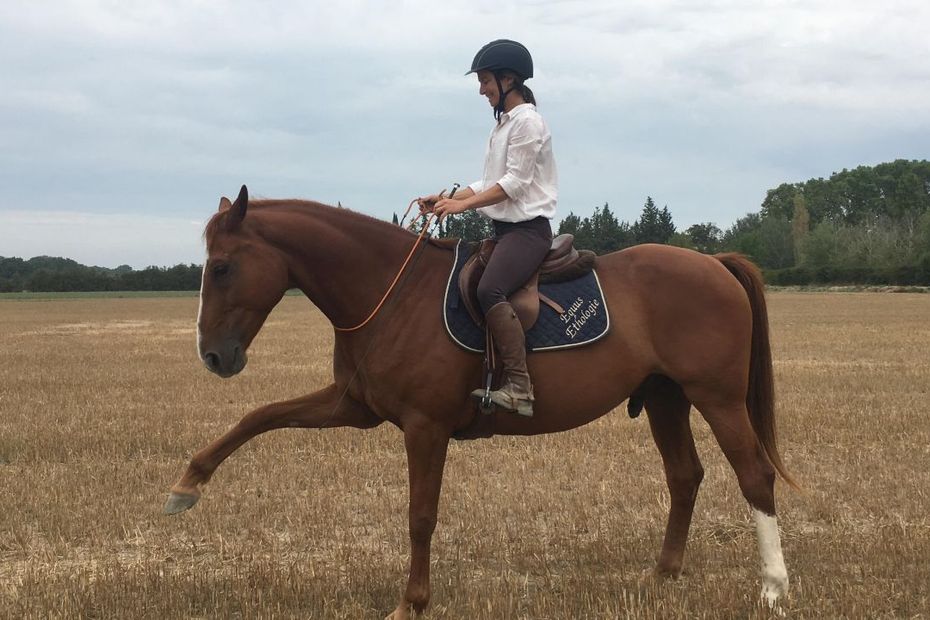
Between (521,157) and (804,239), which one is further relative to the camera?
(804,239)

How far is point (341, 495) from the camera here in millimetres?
7992

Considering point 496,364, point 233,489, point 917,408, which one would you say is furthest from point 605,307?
point 917,408

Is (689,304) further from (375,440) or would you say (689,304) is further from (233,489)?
(375,440)

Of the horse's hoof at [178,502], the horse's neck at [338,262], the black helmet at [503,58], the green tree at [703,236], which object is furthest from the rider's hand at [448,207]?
the green tree at [703,236]

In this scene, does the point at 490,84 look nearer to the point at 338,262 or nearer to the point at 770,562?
the point at 338,262

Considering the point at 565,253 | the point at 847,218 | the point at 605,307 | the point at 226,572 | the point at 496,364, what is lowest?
the point at 226,572

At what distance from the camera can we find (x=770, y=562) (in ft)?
17.7

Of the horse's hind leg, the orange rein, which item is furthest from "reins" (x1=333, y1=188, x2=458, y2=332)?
the horse's hind leg

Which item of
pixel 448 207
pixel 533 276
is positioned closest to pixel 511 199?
pixel 448 207

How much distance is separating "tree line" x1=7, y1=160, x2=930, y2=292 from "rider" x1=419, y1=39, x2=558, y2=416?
5334 centimetres

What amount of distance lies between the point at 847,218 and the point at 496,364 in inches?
5620

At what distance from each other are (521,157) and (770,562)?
2967mm

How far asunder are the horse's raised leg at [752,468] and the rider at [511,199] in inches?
54.5

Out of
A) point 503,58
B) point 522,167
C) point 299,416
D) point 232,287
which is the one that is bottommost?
point 299,416
